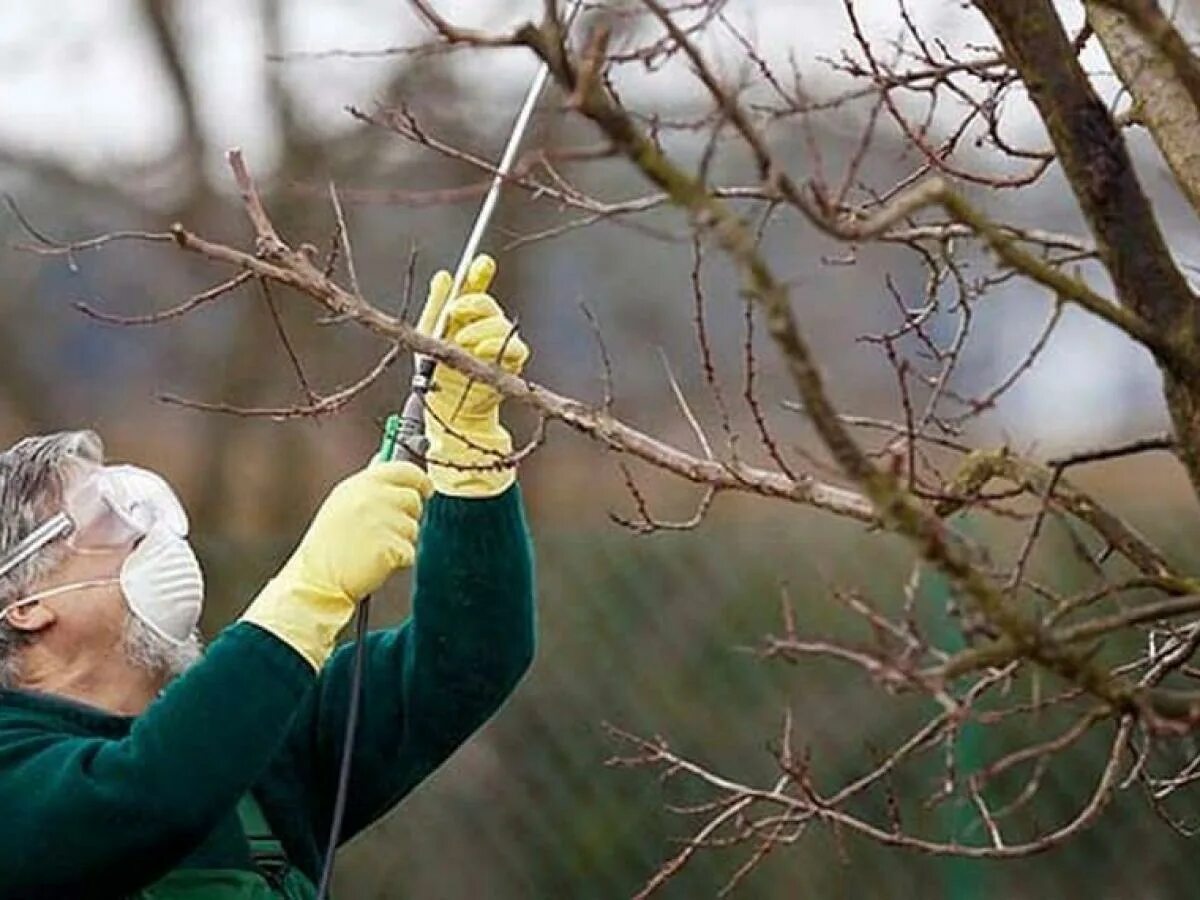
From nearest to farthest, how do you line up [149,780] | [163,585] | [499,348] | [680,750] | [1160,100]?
[1160,100]
[149,780]
[499,348]
[163,585]
[680,750]

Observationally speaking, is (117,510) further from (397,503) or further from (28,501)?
(397,503)

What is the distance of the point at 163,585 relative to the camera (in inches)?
97.1

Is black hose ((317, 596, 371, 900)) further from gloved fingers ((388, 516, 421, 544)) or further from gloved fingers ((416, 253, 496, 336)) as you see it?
gloved fingers ((416, 253, 496, 336))

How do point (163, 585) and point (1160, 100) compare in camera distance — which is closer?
point (1160, 100)


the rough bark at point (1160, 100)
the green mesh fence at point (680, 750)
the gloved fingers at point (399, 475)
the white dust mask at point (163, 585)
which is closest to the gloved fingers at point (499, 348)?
the gloved fingers at point (399, 475)

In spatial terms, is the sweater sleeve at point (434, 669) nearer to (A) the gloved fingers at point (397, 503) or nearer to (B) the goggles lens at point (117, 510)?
(A) the gloved fingers at point (397, 503)

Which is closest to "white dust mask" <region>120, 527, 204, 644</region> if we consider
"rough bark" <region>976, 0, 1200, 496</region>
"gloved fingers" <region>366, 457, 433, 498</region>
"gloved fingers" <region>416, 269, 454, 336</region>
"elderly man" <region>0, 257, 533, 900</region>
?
"elderly man" <region>0, 257, 533, 900</region>

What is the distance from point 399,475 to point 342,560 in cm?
10

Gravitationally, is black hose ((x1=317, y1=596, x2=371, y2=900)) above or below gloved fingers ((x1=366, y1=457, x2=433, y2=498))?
below

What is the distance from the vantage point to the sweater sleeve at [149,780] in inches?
87.4

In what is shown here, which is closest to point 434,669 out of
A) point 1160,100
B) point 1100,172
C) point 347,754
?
point 347,754

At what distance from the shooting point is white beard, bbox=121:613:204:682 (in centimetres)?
245

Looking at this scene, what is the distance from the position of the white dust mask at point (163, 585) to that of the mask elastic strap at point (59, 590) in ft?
0.06

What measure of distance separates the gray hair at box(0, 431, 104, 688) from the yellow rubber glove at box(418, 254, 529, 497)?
14.4 inches
